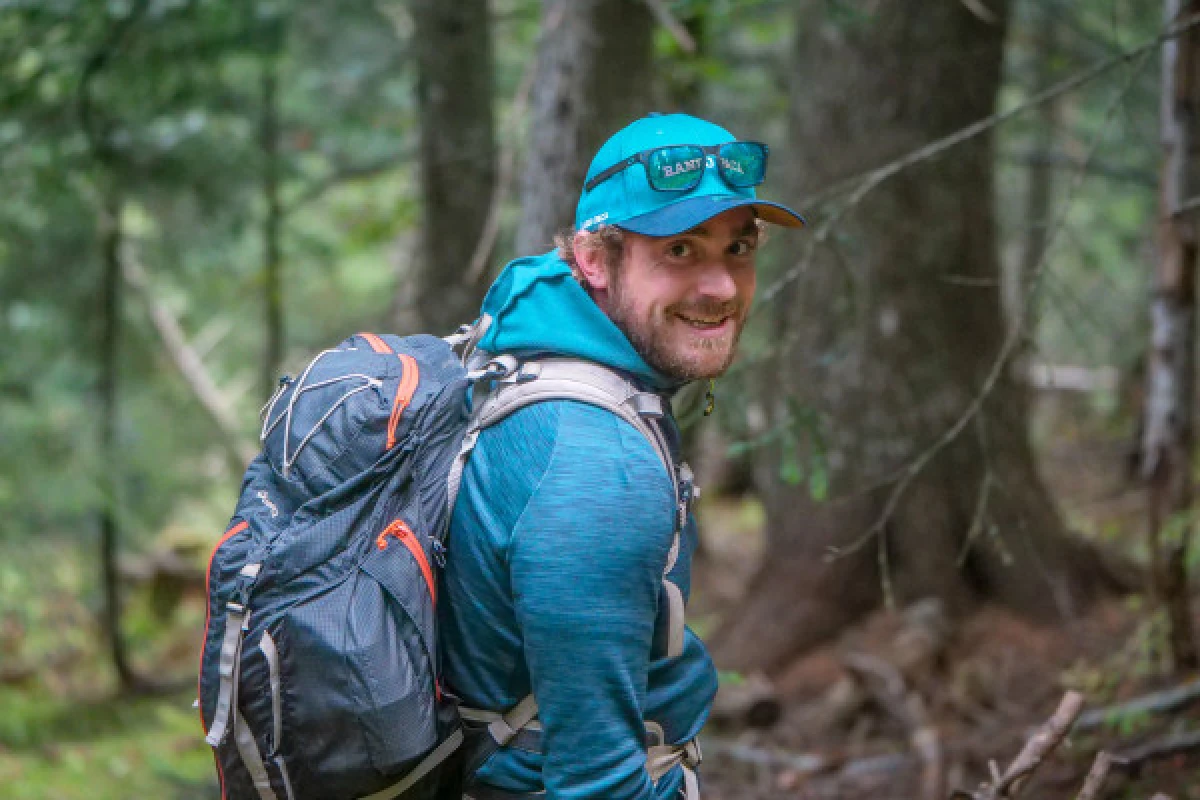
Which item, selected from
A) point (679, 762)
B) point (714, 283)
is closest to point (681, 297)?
point (714, 283)

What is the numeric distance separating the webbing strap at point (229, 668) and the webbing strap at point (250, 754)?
24 millimetres

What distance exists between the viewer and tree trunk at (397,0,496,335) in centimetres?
721

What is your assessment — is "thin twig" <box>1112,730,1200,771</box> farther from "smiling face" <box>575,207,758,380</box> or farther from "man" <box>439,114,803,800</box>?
"smiling face" <box>575,207,758,380</box>

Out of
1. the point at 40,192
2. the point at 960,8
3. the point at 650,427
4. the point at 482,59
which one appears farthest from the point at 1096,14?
the point at 650,427

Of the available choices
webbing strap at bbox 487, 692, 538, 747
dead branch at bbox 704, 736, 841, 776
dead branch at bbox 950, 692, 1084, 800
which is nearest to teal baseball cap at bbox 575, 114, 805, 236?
webbing strap at bbox 487, 692, 538, 747

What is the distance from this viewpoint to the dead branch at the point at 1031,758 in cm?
330

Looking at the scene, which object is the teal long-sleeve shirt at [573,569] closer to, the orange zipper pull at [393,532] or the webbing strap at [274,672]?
the orange zipper pull at [393,532]

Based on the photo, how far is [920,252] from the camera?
269 inches

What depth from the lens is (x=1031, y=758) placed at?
131 inches

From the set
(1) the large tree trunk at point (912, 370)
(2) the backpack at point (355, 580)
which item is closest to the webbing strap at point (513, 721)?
(2) the backpack at point (355, 580)

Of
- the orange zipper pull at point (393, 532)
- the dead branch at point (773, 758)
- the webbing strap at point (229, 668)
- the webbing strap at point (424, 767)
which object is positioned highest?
the orange zipper pull at point (393, 532)

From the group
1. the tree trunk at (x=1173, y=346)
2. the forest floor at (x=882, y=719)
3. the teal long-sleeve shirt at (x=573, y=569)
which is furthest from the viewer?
the forest floor at (x=882, y=719)

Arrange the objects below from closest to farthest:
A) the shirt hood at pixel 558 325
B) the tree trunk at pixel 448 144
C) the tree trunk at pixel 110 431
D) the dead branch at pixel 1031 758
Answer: the shirt hood at pixel 558 325, the dead branch at pixel 1031 758, the tree trunk at pixel 448 144, the tree trunk at pixel 110 431

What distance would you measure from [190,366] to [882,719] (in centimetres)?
1116
